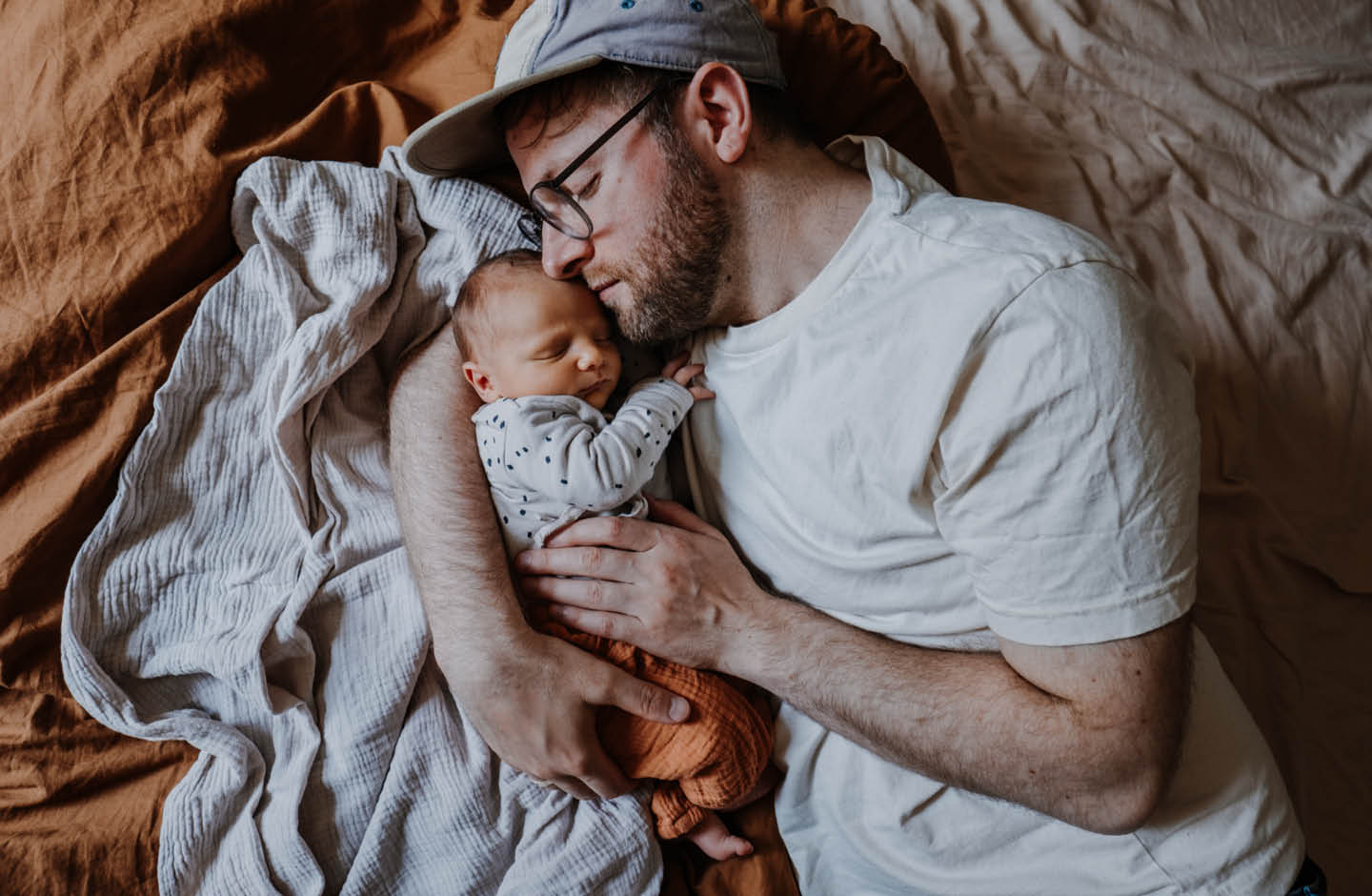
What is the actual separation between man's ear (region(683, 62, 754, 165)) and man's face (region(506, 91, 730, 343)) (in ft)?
0.11

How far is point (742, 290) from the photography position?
3.89 feet

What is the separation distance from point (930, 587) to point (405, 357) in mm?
808

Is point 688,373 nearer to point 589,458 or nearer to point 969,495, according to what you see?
point 589,458

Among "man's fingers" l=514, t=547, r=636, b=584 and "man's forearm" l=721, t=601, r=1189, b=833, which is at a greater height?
"man's fingers" l=514, t=547, r=636, b=584

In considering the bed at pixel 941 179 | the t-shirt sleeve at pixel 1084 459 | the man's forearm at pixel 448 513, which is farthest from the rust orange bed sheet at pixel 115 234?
the t-shirt sleeve at pixel 1084 459

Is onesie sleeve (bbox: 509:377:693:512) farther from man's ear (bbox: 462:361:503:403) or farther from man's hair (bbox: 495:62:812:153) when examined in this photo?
man's hair (bbox: 495:62:812:153)

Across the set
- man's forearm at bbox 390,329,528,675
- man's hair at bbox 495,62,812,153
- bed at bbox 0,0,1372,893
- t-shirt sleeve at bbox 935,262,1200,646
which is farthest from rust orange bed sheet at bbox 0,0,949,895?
t-shirt sleeve at bbox 935,262,1200,646

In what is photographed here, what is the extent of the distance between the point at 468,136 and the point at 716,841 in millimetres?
1000

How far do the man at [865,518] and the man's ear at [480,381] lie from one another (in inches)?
1.4

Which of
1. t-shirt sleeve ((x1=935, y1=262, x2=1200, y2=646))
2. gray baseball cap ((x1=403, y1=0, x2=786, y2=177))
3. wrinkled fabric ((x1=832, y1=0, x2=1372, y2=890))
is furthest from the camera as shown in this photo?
wrinkled fabric ((x1=832, y1=0, x2=1372, y2=890))

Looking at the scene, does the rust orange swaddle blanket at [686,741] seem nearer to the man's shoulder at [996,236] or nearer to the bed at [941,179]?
the bed at [941,179]

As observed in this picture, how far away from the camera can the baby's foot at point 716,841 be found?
122cm

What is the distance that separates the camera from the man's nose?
117 centimetres

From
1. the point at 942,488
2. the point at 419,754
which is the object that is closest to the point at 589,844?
the point at 419,754
